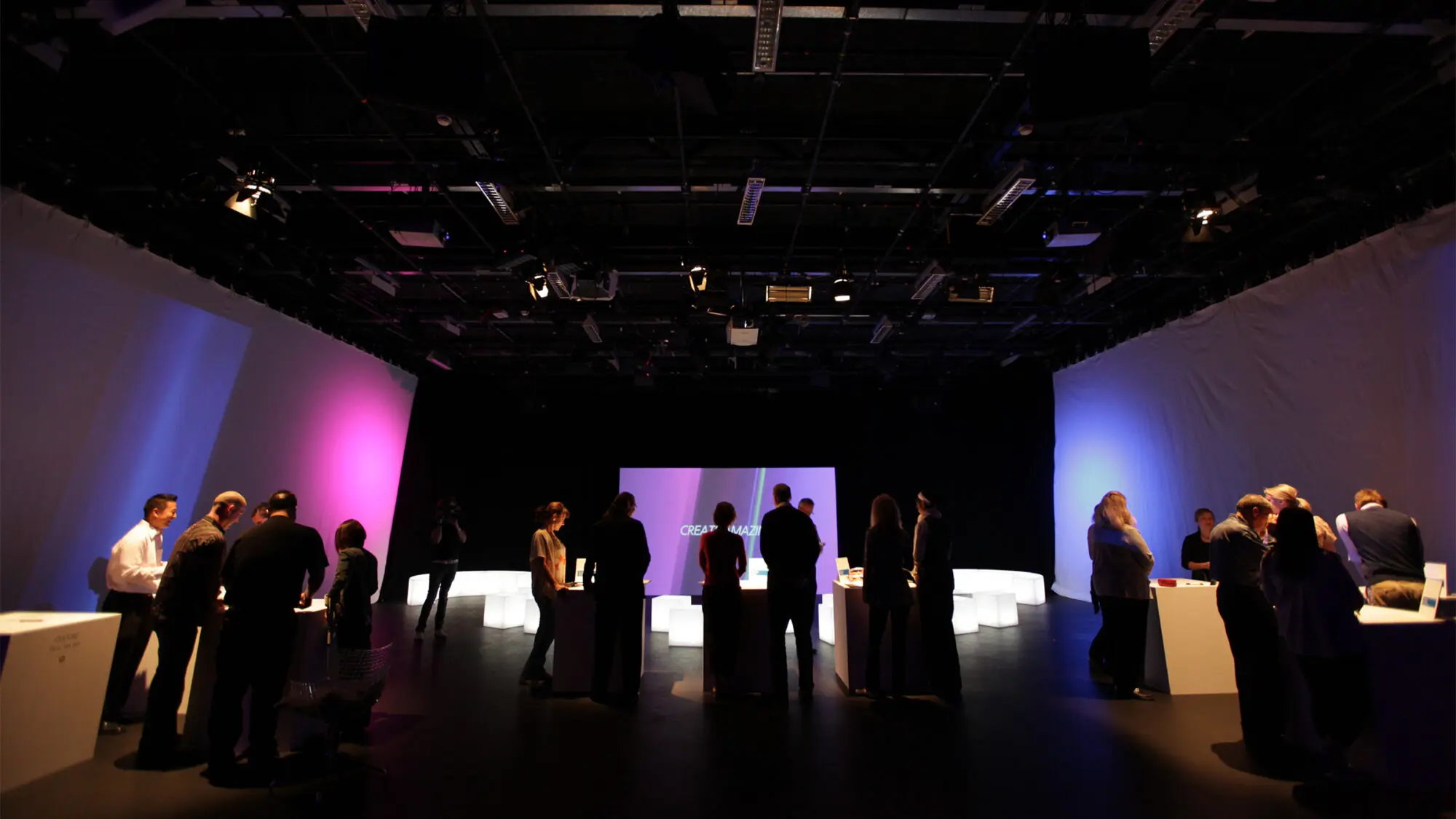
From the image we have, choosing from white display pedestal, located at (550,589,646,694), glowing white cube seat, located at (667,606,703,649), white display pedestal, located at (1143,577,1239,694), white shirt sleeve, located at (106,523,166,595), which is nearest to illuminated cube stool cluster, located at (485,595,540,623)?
glowing white cube seat, located at (667,606,703,649)

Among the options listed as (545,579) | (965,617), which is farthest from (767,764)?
(965,617)

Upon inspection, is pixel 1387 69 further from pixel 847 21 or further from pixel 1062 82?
pixel 847 21

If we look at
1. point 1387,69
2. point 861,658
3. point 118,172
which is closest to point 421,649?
point 861,658

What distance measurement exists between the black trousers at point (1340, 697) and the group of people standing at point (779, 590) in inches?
77.3

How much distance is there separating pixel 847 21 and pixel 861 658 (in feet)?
13.8

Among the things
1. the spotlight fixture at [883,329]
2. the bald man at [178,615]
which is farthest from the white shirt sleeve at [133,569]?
the spotlight fixture at [883,329]

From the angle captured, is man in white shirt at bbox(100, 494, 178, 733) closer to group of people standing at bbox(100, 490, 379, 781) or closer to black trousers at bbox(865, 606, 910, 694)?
group of people standing at bbox(100, 490, 379, 781)

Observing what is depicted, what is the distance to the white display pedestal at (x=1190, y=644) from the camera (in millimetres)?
4922

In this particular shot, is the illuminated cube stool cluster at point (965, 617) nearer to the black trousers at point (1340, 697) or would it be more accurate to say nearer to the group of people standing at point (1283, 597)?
the group of people standing at point (1283, 597)

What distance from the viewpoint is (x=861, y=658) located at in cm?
501

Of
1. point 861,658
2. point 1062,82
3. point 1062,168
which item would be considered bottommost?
point 861,658

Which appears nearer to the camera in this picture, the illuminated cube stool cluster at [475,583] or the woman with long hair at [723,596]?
the woman with long hair at [723,596]

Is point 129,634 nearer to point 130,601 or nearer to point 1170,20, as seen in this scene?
point 130,601

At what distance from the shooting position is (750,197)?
5.23 m
